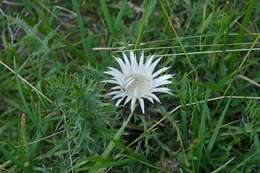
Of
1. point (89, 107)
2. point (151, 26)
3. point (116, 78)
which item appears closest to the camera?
point (89, 107)

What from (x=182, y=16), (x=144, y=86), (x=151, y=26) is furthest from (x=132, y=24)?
(x=144, y=86)

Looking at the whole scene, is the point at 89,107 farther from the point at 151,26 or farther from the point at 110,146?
the point at 151,26

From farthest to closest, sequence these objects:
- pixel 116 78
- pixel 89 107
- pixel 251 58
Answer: pixel 251 58 → pixel 116 78 → pixel 89 107
